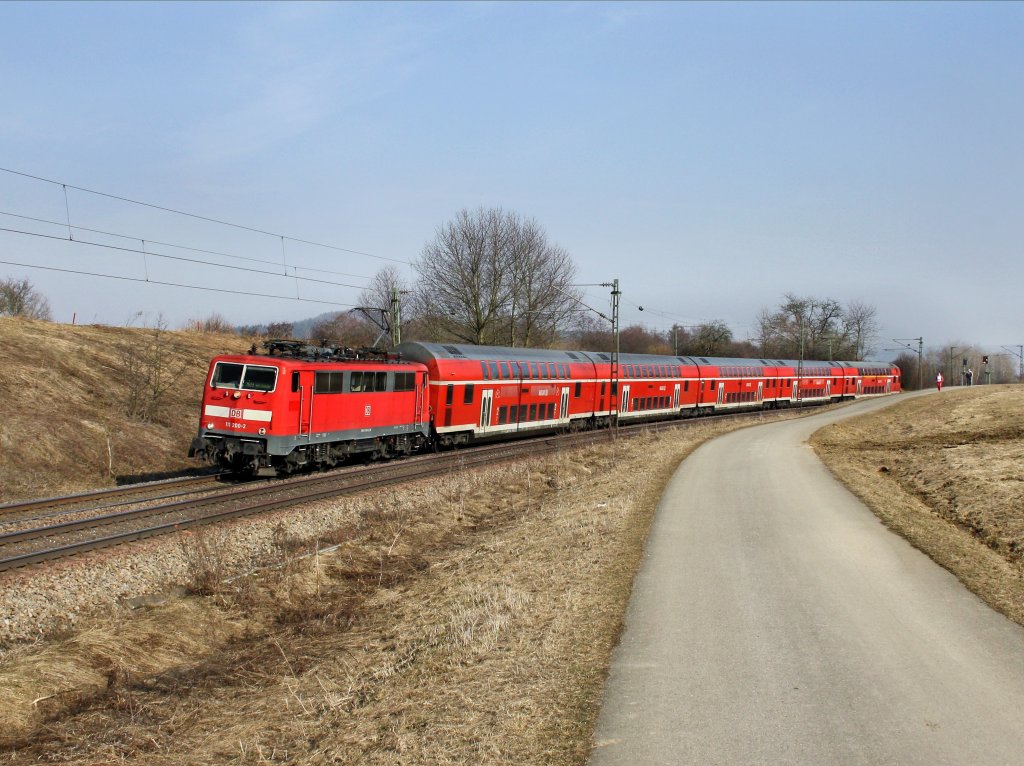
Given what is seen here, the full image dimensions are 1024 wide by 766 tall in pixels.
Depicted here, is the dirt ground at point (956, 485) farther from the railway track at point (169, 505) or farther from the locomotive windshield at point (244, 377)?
the locomotive windshield at point (244, 377)

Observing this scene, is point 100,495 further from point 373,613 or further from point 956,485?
point 956,485

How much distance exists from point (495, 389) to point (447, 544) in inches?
589

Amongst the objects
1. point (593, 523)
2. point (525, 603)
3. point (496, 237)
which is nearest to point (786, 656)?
point (525, 603)

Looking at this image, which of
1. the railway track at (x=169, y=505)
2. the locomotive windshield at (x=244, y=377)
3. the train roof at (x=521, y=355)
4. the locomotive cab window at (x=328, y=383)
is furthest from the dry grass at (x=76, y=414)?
the train roof at (x=521, y=355)

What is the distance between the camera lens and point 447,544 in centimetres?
1575

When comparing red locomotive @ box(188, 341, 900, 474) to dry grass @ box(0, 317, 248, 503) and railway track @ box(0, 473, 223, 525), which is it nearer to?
railway track @ box(0, 473, 223, 525)

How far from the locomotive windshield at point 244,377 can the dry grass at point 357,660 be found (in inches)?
222

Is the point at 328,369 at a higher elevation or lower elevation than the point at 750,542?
higher

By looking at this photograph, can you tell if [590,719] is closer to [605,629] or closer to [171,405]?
[605,629]

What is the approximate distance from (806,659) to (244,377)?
15673 mm

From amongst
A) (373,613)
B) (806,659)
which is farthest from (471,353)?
(806,659)

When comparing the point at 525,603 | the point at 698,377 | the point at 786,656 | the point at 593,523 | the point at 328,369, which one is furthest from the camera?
the point at 698,377

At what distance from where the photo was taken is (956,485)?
1823cm

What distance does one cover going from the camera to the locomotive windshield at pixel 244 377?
1958 cm
